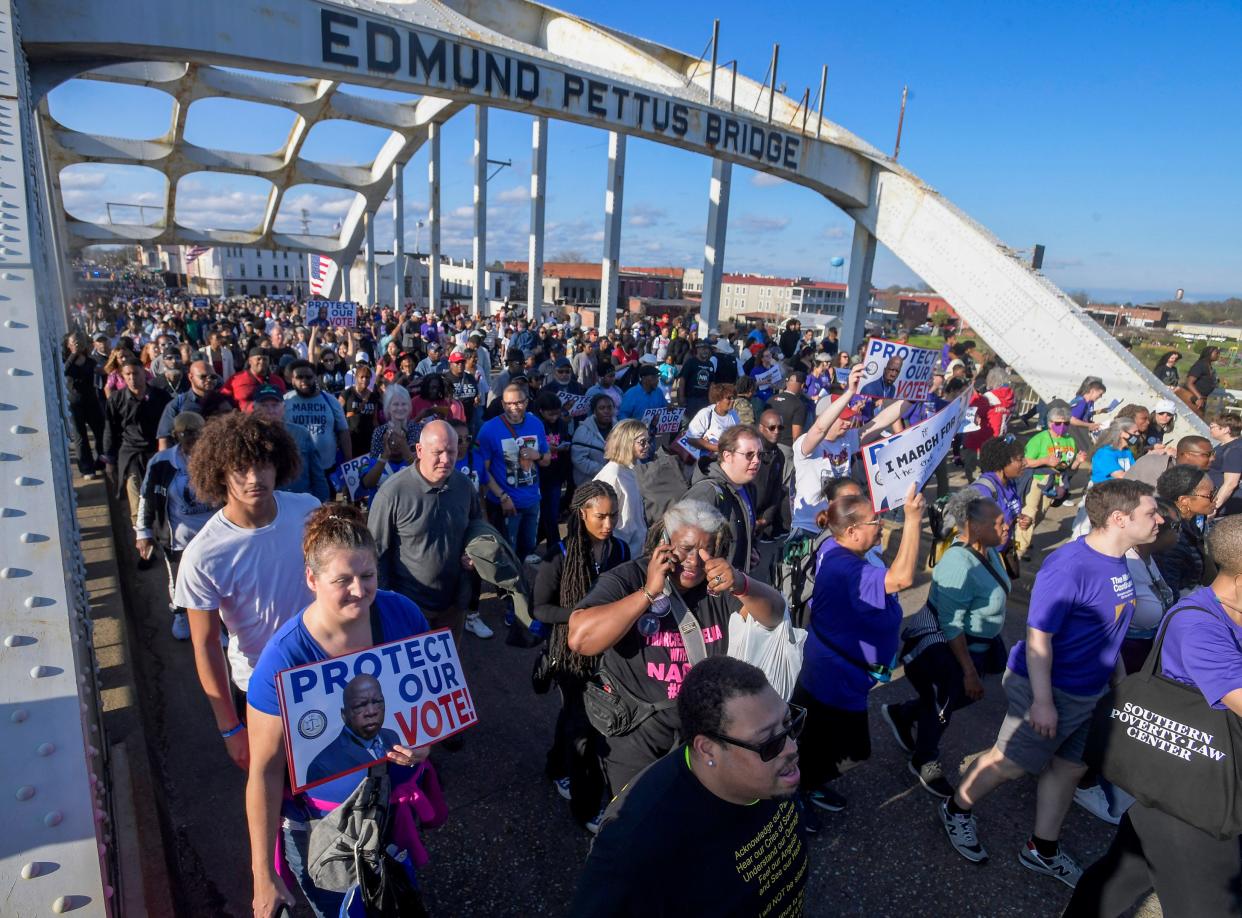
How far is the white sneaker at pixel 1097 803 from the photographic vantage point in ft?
11.8

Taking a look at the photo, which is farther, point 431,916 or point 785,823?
point 431,916

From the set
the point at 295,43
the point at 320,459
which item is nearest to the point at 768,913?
the point at 320,459

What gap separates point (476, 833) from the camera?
3.24 meters

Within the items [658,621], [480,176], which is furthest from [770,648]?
[480,176]

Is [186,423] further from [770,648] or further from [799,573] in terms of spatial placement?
[799,573]

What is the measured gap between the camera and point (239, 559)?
2.69 m

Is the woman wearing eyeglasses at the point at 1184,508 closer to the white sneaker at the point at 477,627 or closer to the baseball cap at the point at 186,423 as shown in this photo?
the white sneaker at the point at 477,627

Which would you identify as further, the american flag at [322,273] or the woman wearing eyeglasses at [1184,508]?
the american flag at [322,273]

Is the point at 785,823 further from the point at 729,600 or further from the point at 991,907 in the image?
the point at 991,907

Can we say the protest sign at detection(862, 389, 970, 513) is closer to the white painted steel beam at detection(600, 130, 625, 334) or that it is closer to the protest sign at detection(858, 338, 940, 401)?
the protest sign at detection(858, 338, 940, 401)

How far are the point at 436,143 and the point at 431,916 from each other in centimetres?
2914

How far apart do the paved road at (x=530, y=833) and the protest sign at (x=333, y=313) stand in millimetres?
11713

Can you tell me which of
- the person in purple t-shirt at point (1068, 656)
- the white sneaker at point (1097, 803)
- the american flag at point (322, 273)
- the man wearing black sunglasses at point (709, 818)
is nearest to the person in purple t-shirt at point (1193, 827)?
the person in purple t-shirt at point (1068, 656)

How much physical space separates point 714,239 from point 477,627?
55.6ft
